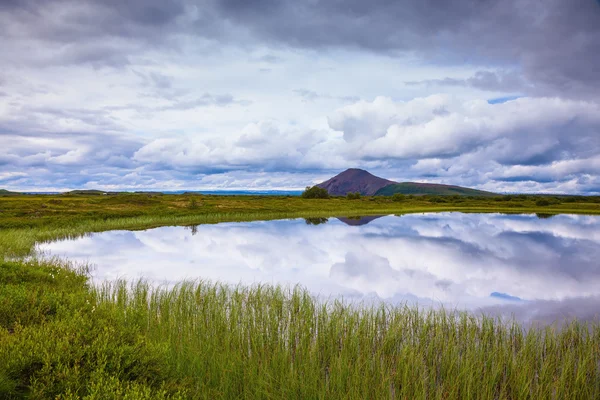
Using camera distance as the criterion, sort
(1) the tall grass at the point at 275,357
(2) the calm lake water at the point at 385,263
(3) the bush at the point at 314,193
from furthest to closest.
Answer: (3) the bush at the point at 314,193 → (2) the calm lake water at the point at 385,263 → (1) the tall grass at the point at 275,357

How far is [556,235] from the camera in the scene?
5341 cm

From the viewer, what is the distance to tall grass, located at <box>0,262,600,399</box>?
838 cm

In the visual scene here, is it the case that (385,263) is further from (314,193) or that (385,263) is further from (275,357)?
(314,193)

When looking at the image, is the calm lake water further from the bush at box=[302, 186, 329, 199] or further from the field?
the bush at box=[302, 186, 329, 199]

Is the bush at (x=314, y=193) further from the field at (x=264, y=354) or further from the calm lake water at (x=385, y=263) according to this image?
the field at (x=264, y=354)

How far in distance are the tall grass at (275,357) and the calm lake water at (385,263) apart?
25.4ft

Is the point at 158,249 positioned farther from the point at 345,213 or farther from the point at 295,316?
the point at 345,213

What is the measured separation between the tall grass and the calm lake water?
7731 mm

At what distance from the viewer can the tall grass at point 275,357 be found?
8.38m

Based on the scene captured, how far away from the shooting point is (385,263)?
108 ft

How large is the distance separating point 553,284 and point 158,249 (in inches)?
1340

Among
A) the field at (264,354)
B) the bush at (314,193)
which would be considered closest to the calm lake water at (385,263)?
the field at (264,354)

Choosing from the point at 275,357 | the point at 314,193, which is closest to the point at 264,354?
the point at 275,357

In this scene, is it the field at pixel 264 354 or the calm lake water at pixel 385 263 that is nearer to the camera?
the field at pixel 264 354
